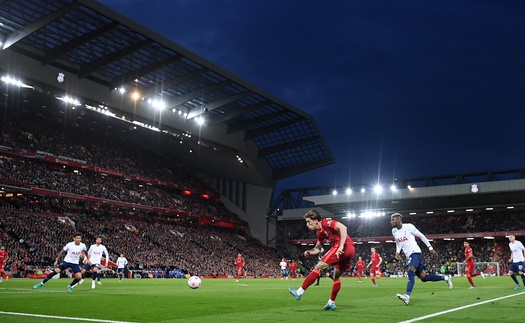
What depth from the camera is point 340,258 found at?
10.5 m

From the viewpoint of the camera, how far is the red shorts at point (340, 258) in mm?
10297

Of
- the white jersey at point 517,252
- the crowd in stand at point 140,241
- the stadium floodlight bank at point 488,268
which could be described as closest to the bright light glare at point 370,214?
the crowd in stand at point 140,241

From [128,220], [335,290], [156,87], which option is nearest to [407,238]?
[335,290]

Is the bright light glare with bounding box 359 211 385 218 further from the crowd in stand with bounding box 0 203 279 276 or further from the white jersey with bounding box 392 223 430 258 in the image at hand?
the white jersey with bounding box 392 223 430 258

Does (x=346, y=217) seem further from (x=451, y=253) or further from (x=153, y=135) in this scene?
(x=153, y=135)

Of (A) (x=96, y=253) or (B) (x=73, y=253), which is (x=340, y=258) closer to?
(B) (x=73, y=253)

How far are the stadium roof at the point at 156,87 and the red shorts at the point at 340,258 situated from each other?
108ft

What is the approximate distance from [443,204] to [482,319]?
66.1m

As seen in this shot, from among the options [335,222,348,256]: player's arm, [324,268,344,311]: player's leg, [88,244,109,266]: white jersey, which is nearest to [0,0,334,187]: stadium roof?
[88,244,109,266]: white jersey

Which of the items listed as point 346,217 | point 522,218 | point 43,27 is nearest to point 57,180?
point 43,27

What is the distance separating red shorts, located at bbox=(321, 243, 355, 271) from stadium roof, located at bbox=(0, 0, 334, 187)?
33022 mm

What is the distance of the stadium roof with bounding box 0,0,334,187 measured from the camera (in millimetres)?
40469

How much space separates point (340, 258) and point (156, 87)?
4518 centimetres

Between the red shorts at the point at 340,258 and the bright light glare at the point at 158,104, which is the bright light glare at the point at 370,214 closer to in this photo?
the bright light glare at the point at 158,104
